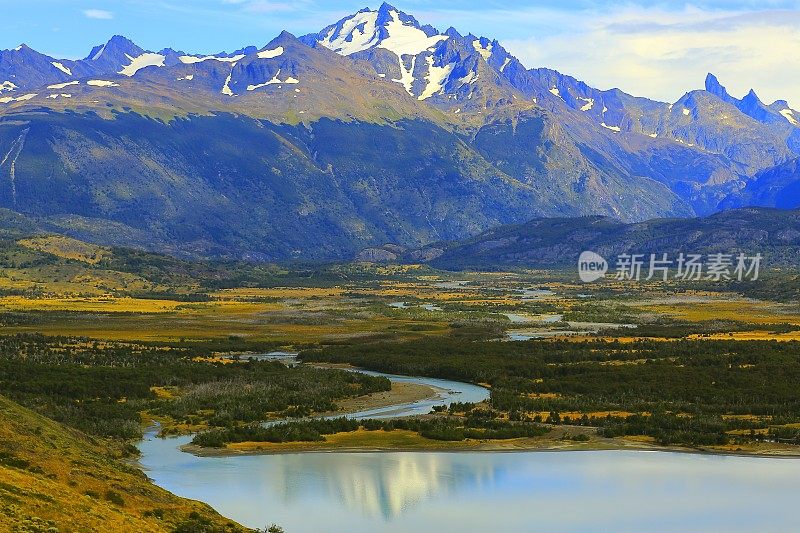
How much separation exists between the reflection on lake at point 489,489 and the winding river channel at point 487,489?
0.07 metres

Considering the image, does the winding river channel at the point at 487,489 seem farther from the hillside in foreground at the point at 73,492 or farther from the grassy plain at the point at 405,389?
the hillside in foreground at the point at 73,492

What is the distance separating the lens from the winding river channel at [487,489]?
217ft

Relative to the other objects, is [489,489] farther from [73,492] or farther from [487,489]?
[73,492]

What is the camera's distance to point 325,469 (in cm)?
7888

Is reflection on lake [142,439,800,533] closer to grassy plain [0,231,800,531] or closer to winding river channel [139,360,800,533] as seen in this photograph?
winding river channel [139,360,800,533]

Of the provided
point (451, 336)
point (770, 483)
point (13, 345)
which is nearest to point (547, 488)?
point (770, 483)

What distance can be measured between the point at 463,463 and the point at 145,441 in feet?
74.0

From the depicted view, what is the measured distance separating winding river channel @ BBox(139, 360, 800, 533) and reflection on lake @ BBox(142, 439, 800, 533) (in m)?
0.07

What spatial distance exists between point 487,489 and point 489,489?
12cm

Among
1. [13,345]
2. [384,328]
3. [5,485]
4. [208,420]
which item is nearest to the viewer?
[5,485]

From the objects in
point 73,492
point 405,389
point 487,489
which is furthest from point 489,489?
point 405,389

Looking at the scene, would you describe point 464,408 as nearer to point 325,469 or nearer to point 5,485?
point 325,469

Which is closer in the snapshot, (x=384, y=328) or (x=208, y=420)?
(x=208, y=420)

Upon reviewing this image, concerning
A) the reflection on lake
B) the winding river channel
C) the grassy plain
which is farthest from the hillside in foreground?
the reflection on lake
